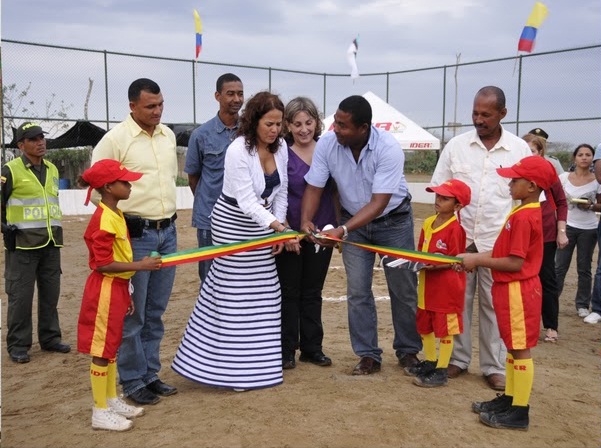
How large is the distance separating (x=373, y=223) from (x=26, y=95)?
46.6 feet

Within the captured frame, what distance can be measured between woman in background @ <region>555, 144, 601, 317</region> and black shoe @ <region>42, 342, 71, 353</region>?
5696 mm

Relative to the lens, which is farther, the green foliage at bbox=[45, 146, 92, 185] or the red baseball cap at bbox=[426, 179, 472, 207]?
the green foliage at bbox=[45, 146, 92, 185]

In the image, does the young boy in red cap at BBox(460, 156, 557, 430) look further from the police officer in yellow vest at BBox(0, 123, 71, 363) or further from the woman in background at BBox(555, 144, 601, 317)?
the police officer in yellow vest at BBox(0, 123, 71, 363)

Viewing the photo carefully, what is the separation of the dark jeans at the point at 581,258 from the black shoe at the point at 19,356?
6109mm

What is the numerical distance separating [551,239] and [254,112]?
12.4 ft

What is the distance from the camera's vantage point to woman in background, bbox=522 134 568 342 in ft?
22.0

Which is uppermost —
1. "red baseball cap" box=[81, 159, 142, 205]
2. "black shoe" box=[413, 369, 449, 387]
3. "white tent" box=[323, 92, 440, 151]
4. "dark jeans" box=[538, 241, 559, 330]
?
"white tent" box=[323, 92, 440, 151]

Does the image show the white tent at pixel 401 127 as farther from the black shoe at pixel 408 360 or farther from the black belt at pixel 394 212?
the black shoe at pixel 408 360

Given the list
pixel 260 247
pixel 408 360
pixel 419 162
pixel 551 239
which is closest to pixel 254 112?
pixel 260 247

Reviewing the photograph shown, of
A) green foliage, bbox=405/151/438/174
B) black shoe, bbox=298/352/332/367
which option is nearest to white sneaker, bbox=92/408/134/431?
black shoe, bbox=298/352/332/367

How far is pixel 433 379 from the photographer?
16.1ft

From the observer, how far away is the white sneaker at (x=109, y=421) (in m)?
4.13

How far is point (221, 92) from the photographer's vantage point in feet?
18.9

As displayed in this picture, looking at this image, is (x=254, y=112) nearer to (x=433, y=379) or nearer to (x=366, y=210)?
(x=366, y=210)
